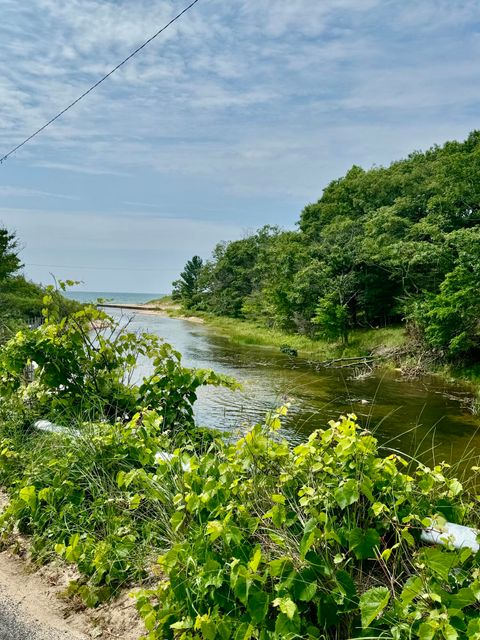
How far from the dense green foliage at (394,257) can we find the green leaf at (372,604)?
47.7ft

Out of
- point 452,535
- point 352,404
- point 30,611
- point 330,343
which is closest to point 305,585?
point 452,535

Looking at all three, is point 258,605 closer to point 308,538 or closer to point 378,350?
point 308,538

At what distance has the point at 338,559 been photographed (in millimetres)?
1777

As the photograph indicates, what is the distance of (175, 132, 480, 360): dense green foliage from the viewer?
15828mm

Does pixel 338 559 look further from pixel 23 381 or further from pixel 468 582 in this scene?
pixel 23 381

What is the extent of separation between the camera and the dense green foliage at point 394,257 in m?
15.8

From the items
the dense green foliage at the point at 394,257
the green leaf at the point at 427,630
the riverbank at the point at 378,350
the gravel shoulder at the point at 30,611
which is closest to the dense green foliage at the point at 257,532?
the green leaf at the point at 427,630

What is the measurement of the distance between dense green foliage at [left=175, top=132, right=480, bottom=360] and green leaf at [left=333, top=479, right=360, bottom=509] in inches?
563

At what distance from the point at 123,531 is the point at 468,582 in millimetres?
1725

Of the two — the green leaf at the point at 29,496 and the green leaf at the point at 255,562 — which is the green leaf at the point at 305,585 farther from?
the green leaf at the point at 29,496

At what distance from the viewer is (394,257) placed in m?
19.2

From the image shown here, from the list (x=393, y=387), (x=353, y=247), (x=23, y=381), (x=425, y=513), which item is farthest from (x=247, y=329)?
(x=425, y=513)

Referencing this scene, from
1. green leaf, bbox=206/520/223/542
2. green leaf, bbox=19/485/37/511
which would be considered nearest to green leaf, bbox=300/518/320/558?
green leaf, bbox=206/520/223/542

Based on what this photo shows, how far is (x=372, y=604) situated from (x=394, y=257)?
18688mm
